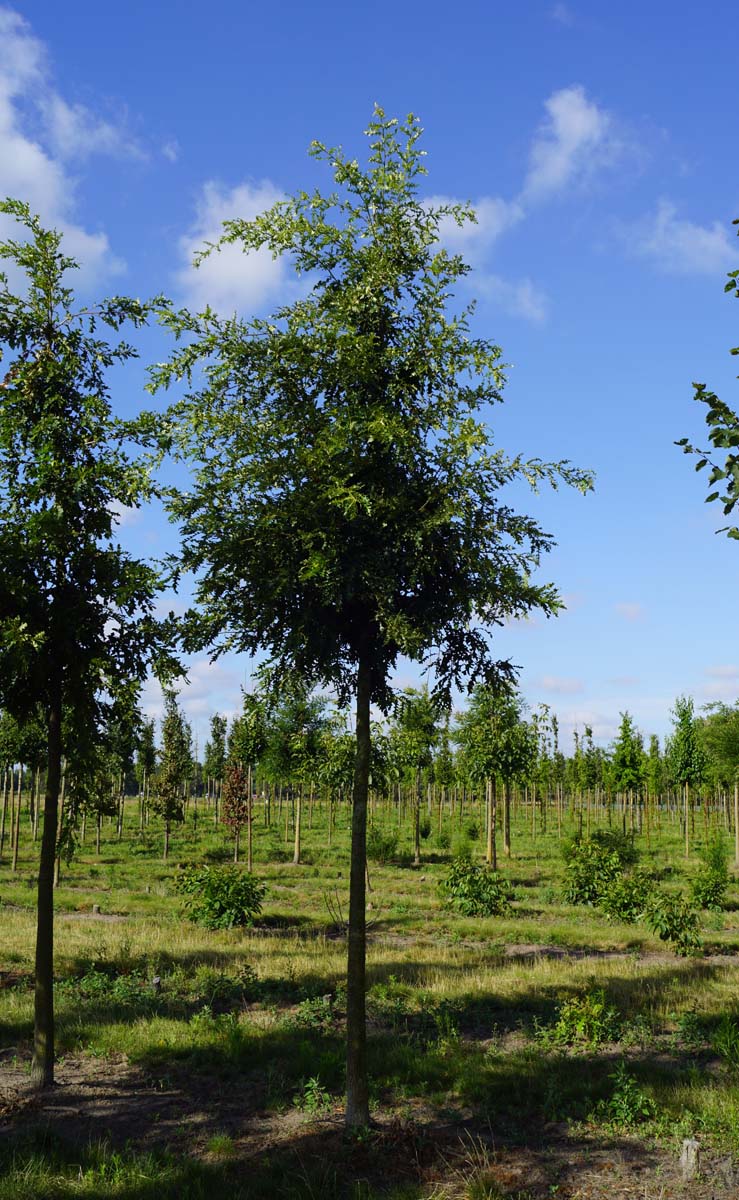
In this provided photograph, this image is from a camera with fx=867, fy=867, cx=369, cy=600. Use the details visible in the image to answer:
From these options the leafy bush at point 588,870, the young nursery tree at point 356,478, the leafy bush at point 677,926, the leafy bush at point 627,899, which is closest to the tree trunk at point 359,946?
the young nursery tree at point 356,478

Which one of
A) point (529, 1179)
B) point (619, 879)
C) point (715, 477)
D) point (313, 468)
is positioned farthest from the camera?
point (619, 879)

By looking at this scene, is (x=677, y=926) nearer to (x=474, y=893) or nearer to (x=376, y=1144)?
(x=474, y=893)

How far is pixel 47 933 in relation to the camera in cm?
1051

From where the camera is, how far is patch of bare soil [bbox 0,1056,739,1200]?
733 centimetres

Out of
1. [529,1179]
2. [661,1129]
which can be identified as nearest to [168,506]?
[529,1179]

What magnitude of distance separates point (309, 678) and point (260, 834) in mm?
47817

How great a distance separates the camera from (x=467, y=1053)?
34.8 feet

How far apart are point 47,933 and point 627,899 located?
16.5 metres

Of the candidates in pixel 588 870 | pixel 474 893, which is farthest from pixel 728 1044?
pixel 588 870

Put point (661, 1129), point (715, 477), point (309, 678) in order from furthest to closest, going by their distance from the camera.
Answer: point (309, 678) → point (661, 1129) → point (715, 477)

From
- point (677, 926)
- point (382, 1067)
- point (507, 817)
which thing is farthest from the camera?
point (507, 817)

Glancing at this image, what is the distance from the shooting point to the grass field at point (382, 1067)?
7625 millimetres

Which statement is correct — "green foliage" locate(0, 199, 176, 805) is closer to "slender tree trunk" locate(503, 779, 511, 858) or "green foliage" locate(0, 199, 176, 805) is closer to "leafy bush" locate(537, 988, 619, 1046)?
"leafy bush" locate(537, 988, 619, 1046)

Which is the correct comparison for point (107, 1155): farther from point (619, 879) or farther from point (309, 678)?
point (619, 879)
